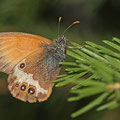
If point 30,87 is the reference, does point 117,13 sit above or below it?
above

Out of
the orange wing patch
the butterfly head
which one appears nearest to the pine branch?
the butterfly head

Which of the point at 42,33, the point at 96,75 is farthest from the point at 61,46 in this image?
the point at 96,75

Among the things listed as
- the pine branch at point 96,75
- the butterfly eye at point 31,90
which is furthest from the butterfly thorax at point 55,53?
the pine branch at point 96,75

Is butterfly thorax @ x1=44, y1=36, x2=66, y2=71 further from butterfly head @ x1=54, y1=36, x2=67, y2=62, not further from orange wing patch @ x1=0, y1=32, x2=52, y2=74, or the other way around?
orange wing patch @ x1=0, y1=32, x2=52, y2=74

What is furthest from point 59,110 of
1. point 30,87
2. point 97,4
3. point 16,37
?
point 97,4

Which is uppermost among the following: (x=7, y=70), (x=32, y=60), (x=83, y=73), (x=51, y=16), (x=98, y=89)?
(x=51, y=16)

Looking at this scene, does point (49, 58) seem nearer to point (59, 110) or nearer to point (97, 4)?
point (59, 110)

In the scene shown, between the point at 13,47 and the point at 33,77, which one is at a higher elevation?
the point at 13,47

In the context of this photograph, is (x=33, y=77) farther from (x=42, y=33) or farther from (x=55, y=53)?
(x=42, y=33)
